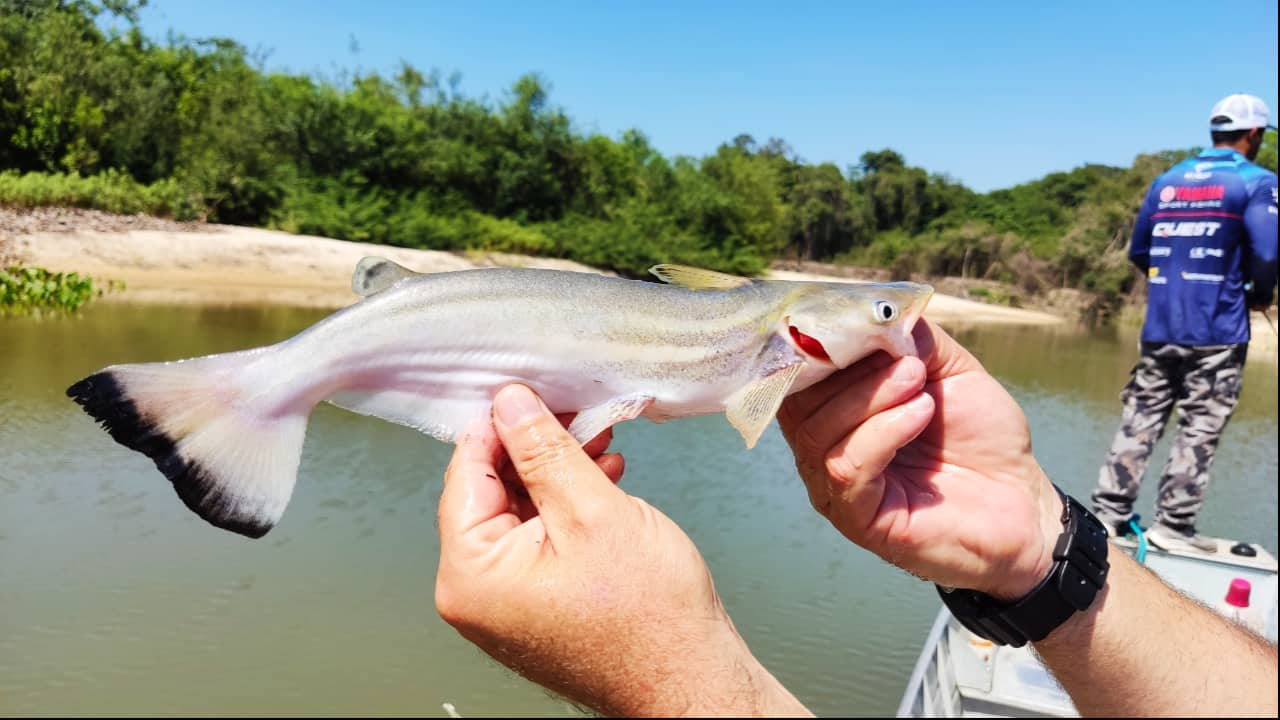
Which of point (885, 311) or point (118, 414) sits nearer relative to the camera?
point (118, 414)

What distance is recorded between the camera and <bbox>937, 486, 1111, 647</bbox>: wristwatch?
2152 millimetres

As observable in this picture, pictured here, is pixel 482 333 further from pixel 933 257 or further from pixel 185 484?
pixel 933 257

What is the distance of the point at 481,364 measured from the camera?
1.74 metres

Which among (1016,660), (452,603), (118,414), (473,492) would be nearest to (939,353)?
(473,492)

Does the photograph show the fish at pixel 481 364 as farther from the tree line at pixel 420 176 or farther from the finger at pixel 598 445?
the tree line at pixel 420 176

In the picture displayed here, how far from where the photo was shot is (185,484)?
155cm

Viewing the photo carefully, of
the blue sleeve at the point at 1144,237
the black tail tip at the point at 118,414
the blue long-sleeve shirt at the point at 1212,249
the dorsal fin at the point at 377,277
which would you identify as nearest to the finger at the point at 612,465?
the dorsal fin at the point at 377,277

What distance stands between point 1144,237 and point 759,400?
5963mm

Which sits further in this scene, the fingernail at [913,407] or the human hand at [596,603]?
the fingernail at [913,407]

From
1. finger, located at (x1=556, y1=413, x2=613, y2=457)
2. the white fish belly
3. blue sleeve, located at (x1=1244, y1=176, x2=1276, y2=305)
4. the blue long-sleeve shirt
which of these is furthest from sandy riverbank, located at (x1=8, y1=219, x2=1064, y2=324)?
finger, located at (x1=556, y1=413, x2=613, y2=457)

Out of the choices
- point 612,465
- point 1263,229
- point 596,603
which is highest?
point 1263,229

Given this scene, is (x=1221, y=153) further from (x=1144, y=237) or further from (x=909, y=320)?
(x=909, y=320)

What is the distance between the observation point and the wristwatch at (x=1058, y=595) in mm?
2152

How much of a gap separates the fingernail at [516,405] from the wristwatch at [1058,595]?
137 centimetres
